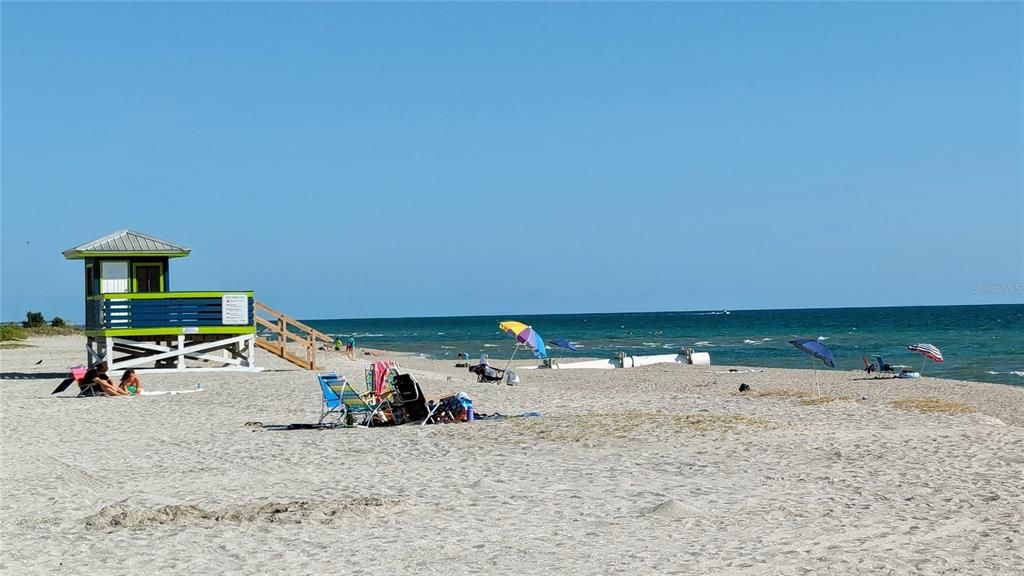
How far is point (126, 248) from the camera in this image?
2364 cm

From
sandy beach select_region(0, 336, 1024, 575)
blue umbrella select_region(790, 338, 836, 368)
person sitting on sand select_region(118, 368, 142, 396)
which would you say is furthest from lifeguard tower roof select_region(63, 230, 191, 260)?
blue umbrella select_region(790, 338, 836, 368)

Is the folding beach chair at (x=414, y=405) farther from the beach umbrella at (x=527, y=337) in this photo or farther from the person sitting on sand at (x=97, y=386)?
the person sitting on sand at (x=97, y=386)

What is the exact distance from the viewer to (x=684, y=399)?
701 inches

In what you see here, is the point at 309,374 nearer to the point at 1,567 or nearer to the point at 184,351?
the point at 184,351

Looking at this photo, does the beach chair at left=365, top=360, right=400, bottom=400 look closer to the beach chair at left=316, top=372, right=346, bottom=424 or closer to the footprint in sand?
the beach chair at left=316, top=372, right=346, bottom=424

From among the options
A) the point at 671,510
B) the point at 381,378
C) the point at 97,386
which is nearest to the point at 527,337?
the point at 381,378

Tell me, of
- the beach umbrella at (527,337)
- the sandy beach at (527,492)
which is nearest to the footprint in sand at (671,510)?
the sandy beach at (527,492)

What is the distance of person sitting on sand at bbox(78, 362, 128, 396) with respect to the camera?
1872 centimetres

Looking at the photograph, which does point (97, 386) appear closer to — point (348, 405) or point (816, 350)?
point (348, 405)

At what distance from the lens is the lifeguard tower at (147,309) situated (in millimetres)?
23047

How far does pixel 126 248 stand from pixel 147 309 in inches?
61.1

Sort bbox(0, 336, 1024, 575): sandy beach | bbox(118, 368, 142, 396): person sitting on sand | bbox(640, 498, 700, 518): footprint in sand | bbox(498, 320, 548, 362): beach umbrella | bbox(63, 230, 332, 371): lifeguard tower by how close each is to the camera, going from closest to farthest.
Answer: bbox(0, 336, 1024, 575): sandy beach < bbox(640, 498, 700, 518): footprint in sand < bbox(118, 368, 142, 396): person sitting on sand < bbox(498, 320, 548, 362): beach umbrella < bbox(63, 230, 332, 371): lifeguard tower

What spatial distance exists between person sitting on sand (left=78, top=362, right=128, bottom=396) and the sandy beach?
8.12 ft

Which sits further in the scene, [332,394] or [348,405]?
[332,394]
